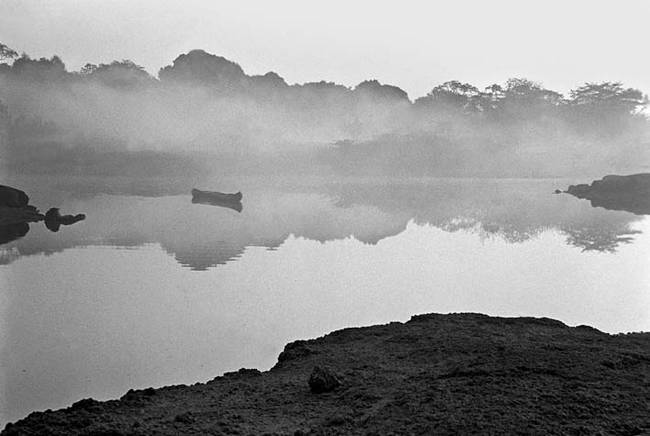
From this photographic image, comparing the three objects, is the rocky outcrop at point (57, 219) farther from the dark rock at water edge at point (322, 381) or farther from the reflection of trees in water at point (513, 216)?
the dark rock at water edge at point (322, 381)

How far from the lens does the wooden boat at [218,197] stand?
56.2ft

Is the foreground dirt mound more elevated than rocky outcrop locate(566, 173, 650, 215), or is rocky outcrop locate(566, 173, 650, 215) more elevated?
rocky outcrop locate(566, 173, 650, 215)

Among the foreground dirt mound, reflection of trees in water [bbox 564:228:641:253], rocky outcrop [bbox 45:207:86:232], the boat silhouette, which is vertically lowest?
the foreground dirt mound

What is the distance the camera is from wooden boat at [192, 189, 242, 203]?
17.1 m

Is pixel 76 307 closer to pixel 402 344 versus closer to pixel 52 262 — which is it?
pixel 52 262

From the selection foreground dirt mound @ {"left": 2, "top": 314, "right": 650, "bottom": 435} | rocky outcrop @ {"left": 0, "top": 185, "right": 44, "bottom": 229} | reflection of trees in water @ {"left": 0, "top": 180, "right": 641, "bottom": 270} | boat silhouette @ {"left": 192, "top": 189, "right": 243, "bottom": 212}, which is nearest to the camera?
foreground dirt mound @ {"left": 2, "top": 314, "right": 650, "bottom": 435}

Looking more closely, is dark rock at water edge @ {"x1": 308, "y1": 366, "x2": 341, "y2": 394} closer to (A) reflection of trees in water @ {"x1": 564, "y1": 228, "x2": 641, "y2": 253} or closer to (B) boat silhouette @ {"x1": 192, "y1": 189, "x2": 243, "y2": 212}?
(A) reflection of trees in water @ {"x1": 564, "y1": 228, "x2": 641, "y2": 253}

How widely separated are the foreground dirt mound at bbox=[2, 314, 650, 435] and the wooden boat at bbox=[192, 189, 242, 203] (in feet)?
43.2

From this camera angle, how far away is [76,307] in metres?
5.61

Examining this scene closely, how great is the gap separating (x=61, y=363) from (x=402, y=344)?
2.40 metres

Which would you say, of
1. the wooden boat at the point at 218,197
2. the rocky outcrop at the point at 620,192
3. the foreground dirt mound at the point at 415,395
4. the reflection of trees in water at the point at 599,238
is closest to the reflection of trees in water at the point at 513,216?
the reflection of trees in water at the point at 599,238

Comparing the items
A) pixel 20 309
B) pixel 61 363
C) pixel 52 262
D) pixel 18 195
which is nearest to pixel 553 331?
pixel 61 363

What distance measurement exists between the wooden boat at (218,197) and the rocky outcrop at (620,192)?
10903mm

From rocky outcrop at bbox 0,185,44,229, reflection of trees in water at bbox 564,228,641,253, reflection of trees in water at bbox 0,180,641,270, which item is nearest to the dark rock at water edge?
reflection of trees in water at bbox 0,180,641,270
